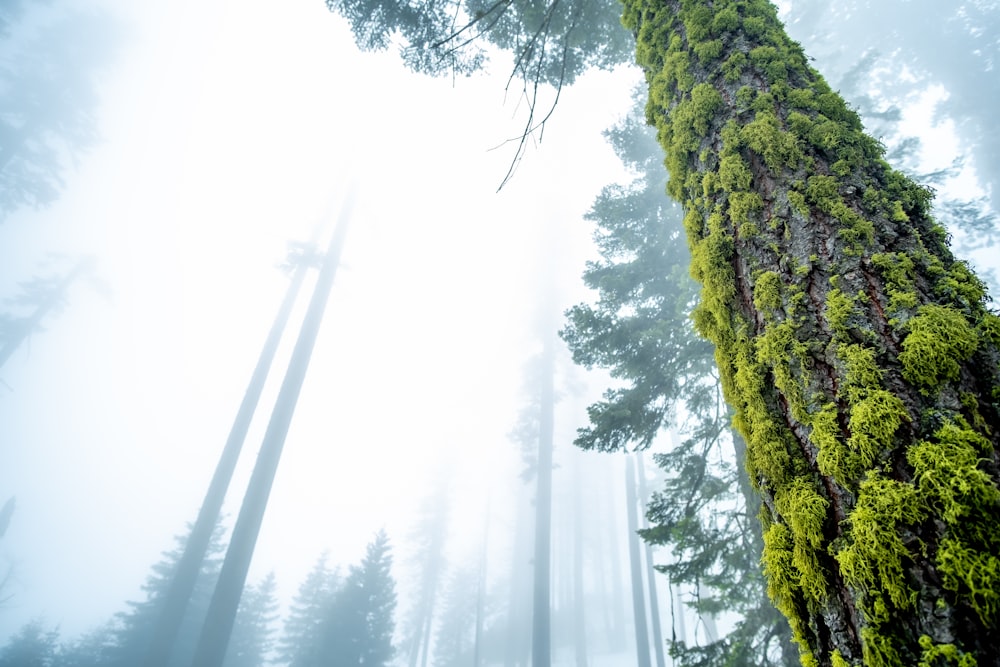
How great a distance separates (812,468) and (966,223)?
16305 mm

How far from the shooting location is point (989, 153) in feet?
78.5

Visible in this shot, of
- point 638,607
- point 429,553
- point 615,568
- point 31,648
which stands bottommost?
point 31,648

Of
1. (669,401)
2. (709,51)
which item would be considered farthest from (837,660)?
(669,401)

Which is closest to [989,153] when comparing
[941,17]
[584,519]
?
[941,17]

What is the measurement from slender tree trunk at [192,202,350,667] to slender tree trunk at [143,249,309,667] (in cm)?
408

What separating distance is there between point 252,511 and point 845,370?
17431mm

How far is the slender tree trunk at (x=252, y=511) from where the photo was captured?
1228 cm

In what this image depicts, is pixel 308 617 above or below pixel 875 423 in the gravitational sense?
below

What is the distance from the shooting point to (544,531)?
21.1 metres

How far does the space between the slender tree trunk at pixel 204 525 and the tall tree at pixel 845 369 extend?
21851 mm

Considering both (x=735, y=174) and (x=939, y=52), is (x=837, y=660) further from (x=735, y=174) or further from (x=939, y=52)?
(x=939, y=52)

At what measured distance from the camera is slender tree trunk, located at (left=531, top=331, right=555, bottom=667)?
16922 mm

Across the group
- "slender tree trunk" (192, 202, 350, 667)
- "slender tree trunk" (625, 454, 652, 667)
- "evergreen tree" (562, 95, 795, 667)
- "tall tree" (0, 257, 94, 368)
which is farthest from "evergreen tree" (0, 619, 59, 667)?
"evergreen tree" (562, 95, 795, 667)

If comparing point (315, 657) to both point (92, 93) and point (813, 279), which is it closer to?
point (813, 279)
